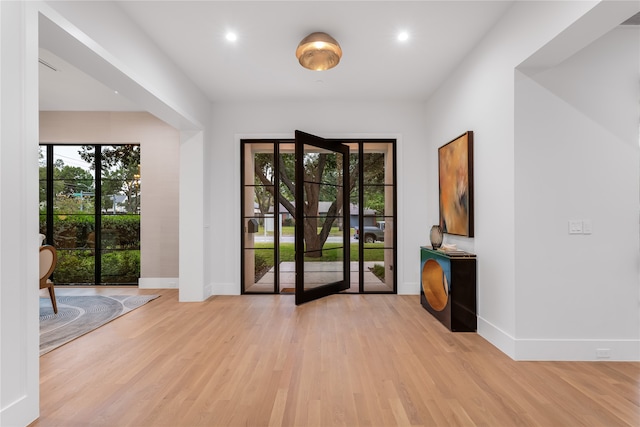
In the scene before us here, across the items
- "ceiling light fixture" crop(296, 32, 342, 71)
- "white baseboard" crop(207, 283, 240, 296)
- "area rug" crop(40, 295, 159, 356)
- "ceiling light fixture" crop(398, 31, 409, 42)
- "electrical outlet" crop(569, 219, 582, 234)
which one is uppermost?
"ceiling light fixture" crop(398, 31, 409, 42)

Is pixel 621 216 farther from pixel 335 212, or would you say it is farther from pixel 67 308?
pixel 67 308

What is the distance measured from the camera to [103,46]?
2377 millimetres

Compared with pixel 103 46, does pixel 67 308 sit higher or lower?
lower

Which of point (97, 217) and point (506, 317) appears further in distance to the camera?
point (97, 217)

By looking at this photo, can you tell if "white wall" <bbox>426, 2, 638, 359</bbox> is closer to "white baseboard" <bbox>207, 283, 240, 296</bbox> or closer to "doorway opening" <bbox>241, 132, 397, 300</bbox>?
"doorway opening" <bbox>241, 132, 397, 300</bbox>

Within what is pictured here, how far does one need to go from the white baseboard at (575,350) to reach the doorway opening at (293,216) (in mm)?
2299

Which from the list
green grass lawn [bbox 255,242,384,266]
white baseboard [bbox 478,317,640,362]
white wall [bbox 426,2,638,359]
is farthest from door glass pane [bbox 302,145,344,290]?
white baseboard [bbox 478,317,640,362]

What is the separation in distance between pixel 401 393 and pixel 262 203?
344 centimetres

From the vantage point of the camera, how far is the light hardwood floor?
5.98 ft

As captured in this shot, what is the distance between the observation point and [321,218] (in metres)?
4.57

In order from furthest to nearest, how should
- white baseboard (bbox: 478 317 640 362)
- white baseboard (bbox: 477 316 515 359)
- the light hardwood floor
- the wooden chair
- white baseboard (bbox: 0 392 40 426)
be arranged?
the wooden chair, white baseboard (bbox: 477 316 515 359), white baseboard (bbox: 478 317 640 362), the light hardwood floor, white baseboard (bbox: 0 392 40 426)

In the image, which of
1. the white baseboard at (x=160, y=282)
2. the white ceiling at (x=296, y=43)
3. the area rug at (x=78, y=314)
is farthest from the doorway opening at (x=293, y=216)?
the area rug at (x=78, y=314)

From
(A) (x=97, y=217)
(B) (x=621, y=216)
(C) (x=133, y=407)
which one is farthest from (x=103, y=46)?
(B) (x=621, y=216)

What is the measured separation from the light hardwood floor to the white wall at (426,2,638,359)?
1.15 ft
